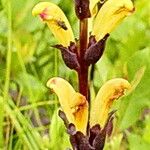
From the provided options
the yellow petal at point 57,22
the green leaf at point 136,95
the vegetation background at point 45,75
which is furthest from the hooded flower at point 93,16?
the green leaf at point 136,95

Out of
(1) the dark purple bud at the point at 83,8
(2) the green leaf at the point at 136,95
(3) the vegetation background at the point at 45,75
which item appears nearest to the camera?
(1) the dark purple bud at the point at 83,8

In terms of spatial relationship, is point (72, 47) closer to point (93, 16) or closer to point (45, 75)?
point (93, 16)

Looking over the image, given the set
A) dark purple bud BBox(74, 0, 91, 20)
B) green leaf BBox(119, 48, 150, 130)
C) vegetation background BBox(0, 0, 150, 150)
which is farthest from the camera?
green leaf BBox(119, 48, 150, 130)

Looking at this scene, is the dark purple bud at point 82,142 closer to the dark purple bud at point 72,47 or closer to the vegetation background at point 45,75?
the dark purple bud at point 72,47

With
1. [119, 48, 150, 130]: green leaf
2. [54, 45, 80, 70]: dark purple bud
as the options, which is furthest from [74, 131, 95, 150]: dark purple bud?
[119, 48, 150, 130]: green leaf

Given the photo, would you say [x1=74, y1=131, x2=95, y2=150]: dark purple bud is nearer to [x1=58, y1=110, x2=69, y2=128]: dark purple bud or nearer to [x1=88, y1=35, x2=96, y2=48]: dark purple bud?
[x1=58, y1=110, x2=69, y2=128]: dark purple bud

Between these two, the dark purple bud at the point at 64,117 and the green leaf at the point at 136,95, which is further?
the green leaf at the point at 136,95
